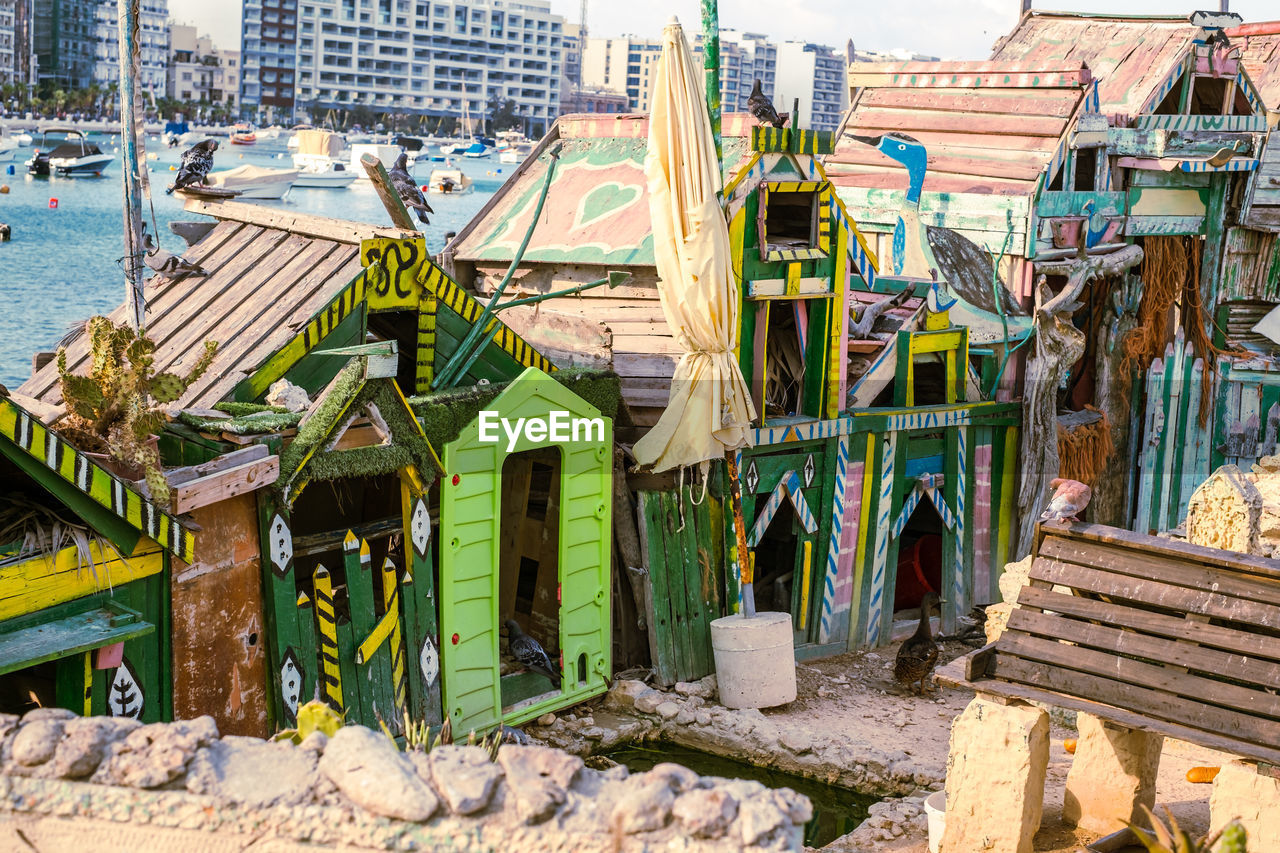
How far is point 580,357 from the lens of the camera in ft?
39.6

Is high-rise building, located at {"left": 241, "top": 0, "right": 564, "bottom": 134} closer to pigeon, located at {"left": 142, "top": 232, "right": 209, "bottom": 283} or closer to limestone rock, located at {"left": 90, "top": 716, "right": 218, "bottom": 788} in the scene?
pigeon, located at {"left": 142, "top": 232, "right": 209, "bottom": 283}

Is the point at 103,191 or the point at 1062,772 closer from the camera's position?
the point at 1062,772

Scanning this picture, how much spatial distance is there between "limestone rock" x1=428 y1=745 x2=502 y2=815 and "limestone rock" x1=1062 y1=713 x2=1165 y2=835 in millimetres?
5129

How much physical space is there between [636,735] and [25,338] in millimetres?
33025

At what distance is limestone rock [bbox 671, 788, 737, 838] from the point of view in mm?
4574

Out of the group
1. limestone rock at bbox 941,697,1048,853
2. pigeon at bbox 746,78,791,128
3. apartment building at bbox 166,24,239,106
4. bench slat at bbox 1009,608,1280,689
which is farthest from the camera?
apartment building at bbox 166,24,239,106

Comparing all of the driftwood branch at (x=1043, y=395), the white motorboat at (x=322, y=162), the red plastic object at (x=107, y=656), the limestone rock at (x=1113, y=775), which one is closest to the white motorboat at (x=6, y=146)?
the white motorboat at (x=322, y=162)

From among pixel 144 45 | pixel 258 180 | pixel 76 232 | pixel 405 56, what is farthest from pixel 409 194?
pixel 405 56

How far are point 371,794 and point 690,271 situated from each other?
7.31m

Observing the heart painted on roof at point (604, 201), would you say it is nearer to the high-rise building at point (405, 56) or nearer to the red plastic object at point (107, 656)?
the red plastic object at point (107, 656)

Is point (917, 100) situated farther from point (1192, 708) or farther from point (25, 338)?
point (25, 338)

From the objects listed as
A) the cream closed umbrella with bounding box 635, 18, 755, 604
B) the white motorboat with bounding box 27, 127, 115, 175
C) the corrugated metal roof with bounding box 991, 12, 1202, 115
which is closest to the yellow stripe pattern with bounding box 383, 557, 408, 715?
the cream closed umbrella with bounding box 635, 18, 755, 604

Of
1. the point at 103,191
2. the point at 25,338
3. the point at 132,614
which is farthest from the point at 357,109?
the point at 132,614

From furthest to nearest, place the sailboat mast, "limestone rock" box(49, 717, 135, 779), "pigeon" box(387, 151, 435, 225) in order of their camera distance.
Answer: "pigeon" box(387, 151, 435, 225) → the sailboat mast → "limestone rock" box(49, 717, 135, 779)
